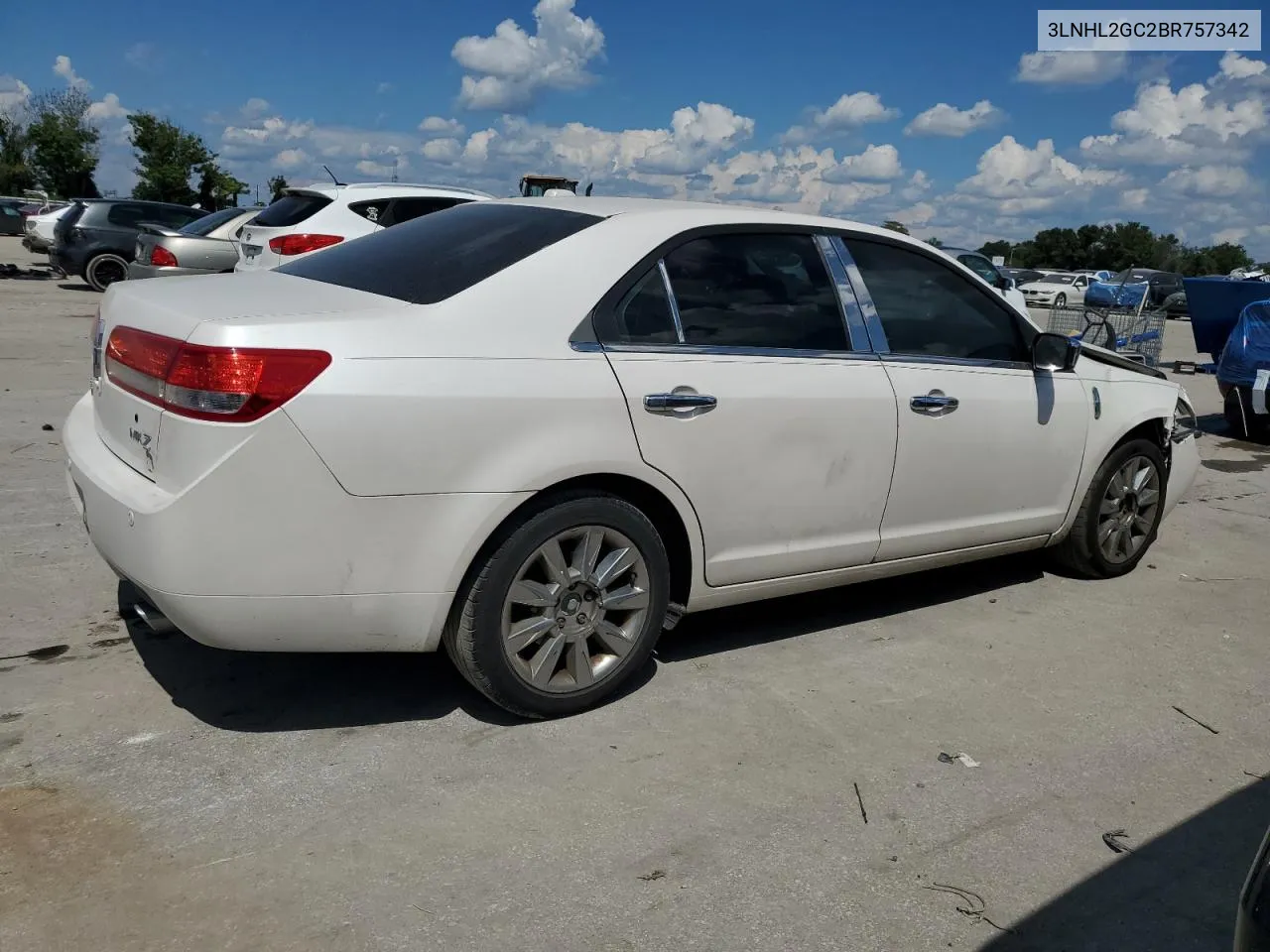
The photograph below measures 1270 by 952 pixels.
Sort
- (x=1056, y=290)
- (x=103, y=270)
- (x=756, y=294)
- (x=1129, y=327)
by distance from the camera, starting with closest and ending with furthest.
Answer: (x=756, y=294)
(x=1129, y=327)
(x=103, y=270)
(x=1056, y=290)

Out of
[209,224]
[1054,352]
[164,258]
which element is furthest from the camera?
[209,224]

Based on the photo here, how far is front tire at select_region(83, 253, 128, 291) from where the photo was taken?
1836 cm

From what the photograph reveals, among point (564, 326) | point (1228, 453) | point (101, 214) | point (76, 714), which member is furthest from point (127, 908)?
point (101, 214)

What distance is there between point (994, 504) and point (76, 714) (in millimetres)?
3477

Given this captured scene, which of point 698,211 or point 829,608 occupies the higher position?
point 698,211

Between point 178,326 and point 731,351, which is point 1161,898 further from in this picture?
point 178,326

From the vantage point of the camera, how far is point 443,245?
390 cm

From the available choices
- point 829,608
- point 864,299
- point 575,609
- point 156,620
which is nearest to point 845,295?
point 864,299

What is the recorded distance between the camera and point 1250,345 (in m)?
10.2

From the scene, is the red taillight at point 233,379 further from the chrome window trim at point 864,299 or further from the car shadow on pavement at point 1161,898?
the car shadow on pavement at point 1161,898

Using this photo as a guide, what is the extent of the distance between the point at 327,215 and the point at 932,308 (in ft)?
24.2

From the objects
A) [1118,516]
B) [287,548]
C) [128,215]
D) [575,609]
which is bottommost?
[1118,516]

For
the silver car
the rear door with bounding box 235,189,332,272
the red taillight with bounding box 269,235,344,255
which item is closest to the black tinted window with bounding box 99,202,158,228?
the silver car

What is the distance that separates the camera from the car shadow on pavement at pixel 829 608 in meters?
4.48
